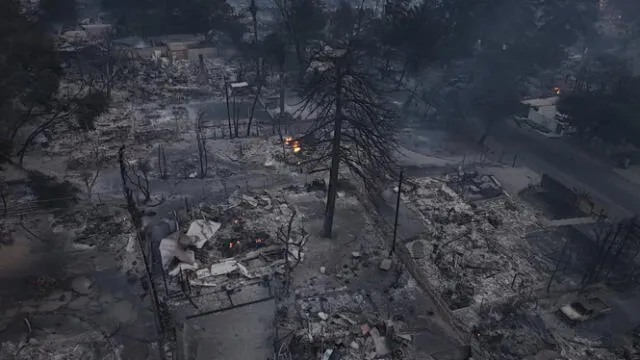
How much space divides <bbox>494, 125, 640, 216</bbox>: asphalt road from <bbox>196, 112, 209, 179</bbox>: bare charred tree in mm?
22356

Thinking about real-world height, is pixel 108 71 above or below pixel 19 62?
below

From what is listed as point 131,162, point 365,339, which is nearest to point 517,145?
point 365,339

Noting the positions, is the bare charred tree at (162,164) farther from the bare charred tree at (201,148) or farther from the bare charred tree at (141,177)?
the bare charred tree at (201,148)

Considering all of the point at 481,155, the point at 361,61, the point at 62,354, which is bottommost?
the point at 62,354

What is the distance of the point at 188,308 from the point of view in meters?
20.3

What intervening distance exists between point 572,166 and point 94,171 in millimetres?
32390

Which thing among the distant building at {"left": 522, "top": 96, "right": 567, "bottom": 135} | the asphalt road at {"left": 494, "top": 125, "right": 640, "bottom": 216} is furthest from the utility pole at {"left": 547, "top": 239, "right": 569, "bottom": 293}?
the distant building at {"left": 522, "top": 96, "right": 567, "bottom": 135}

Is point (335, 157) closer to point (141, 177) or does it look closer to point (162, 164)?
point (141, 177)

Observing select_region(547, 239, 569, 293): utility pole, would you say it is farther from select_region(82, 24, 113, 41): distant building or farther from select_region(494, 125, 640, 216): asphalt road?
select_region(82, 24, 113, 41): distant building

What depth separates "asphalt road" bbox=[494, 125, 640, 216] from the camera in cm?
3188

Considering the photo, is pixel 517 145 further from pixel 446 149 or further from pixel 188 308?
pixel 188 308

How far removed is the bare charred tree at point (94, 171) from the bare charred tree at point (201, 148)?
6046mm

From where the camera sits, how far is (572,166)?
117ft

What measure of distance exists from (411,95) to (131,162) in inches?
942
